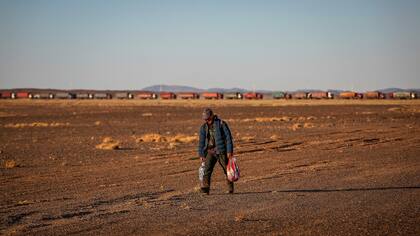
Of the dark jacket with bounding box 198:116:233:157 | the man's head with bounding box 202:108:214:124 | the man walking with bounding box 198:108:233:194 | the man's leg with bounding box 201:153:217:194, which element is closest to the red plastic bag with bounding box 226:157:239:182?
the man walking with bounding box 198:108:233:194

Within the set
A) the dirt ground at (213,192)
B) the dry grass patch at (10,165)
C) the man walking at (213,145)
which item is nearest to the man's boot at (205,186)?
the man walking at (213,145)

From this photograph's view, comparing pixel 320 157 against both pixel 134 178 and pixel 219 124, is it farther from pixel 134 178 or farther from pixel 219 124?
pixel 219 124

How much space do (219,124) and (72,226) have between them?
13.4ft

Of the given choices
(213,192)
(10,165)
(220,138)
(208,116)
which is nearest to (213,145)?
(220,138)

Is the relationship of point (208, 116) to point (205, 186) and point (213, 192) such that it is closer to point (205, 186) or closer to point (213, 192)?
point (205, 186)

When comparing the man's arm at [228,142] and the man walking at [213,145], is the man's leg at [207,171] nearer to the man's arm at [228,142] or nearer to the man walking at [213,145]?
the man walking at [213,145]

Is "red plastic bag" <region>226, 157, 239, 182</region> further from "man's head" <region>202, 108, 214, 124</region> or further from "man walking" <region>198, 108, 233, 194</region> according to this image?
"man's head" <region>202, 108, 214, 124</region>

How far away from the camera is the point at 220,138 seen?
1295 centimetres

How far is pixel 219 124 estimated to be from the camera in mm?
12906

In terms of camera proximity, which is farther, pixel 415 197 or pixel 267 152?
pixel 267 152

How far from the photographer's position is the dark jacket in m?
12.9

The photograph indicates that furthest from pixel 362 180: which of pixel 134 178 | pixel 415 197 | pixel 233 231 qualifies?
pixel 233 231

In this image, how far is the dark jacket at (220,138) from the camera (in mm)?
12891

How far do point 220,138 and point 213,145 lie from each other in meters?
0.24
